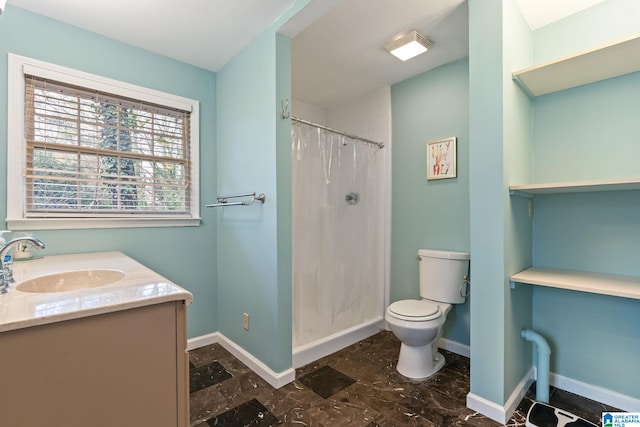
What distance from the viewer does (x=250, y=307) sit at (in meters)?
2.09

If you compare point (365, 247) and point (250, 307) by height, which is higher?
point (365, 247)

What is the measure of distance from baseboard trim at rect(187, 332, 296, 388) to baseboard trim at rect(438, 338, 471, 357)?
123 centimetres

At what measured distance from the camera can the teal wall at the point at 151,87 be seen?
172 cm

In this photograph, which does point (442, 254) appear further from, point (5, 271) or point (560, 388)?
point (5, 271)

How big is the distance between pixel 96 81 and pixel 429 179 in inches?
97.2

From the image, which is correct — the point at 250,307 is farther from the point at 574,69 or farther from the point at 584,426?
the point at 574,69

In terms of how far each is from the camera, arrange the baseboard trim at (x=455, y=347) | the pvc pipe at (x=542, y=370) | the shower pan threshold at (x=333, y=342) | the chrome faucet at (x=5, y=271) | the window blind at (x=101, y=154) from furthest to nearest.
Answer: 1. the baseboard trim at (x=455, y=347)
2. the shower pan threshold at (x=333, y=342)
3. the window blind at (x=101, y=154)
4. the pvc pipe at (x=542, y=370)
5. the chrome faucet at (x=5, y=271)

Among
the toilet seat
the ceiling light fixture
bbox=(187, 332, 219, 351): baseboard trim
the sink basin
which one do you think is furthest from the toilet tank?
the sink basin

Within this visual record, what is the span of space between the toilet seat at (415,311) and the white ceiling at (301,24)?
1821mm

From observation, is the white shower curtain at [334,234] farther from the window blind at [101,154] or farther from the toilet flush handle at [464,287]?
the window blind at [101,154]

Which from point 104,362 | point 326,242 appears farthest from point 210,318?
point 104,362

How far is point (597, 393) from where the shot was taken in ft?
5.49

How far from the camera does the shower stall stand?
2.17 metres

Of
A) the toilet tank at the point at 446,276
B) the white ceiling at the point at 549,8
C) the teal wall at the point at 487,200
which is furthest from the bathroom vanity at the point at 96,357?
the white ceiling at the point at 549,8
